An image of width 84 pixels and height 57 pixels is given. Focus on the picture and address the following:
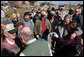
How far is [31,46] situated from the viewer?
8.16 ft

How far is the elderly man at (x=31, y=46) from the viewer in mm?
2441

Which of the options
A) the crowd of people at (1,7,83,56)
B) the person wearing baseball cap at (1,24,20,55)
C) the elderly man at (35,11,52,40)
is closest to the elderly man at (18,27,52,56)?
the crowd of people at (1,7,83,56)

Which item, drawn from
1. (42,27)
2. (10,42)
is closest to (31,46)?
(10,42)

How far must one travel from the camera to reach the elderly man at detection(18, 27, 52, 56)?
2441 mm

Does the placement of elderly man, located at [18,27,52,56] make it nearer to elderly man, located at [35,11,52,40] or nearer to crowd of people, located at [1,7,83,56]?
crowd of people, located at [1,7,83,56]

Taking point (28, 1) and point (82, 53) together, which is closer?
point (82, 53)

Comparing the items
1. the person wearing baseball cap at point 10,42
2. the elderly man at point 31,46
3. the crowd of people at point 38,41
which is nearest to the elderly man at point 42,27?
the crowd of people at point 38,41

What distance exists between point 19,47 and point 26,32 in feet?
3.55

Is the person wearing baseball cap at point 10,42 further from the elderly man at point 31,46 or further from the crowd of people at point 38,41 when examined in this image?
the elderly man at point 31,46

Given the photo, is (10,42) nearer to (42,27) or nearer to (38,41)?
(38,41)

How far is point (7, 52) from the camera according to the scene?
2.99m

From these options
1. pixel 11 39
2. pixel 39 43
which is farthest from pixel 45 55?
pixel 11 39

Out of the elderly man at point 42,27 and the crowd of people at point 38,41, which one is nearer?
the crowd of people at point 38,41

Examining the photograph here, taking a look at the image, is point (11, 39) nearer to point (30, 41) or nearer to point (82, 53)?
point (30, 41)
